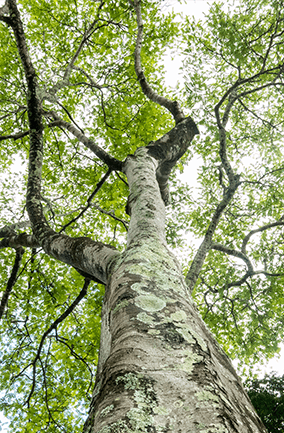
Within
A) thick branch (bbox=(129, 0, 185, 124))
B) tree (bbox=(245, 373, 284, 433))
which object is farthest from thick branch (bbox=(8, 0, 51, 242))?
tree (bbox=(245, 373, 284, 433))

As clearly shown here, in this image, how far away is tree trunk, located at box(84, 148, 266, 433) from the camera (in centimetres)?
82

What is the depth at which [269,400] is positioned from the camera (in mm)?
5512

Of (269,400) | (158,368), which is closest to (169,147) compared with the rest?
(158,368)

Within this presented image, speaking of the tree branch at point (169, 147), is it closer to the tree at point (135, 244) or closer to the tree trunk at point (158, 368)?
the tree at point (135, 244)

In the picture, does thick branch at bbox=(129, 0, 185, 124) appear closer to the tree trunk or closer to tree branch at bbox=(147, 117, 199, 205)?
tree branch at bbox=(147, 117, 199, 205)

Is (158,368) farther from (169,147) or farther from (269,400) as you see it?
(269,400)

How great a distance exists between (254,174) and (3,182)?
931 centimetres

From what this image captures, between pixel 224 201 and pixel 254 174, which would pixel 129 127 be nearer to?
pixel 224 201

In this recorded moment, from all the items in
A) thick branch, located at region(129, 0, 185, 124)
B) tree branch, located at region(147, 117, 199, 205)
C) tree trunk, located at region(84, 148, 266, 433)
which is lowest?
tree trunk, located at region(84, 148, 266, 433)

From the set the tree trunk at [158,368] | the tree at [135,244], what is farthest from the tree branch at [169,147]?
the tree trunk at [158,368]

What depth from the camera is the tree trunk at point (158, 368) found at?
2.70ft

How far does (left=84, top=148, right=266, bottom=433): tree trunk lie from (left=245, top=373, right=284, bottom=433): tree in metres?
5.17

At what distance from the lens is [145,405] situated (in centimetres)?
86

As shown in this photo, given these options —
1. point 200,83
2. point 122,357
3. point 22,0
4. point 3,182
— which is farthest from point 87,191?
point 122,357
